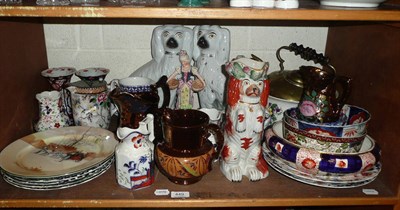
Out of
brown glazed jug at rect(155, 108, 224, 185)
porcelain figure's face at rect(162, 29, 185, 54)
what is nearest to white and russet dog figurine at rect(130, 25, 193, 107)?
porcelain figure's face at rect(162, 29, 185, 54)

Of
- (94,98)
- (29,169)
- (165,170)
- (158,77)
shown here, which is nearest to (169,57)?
(158,77)

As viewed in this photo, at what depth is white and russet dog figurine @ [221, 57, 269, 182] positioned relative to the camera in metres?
0.74

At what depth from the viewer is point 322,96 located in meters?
0.81

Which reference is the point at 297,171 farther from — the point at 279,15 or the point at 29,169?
the point at 29,169

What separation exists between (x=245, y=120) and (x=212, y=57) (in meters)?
0.25

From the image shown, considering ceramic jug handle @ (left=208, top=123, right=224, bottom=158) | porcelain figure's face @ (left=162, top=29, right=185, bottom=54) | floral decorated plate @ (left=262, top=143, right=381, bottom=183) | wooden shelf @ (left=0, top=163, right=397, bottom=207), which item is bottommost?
wooden shelf @ (left=0, top=163, right=397, bottom=207)

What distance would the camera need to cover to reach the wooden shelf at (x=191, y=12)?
0.64 meters

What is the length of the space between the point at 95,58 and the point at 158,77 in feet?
0.76

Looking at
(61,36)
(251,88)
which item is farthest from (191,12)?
(61,36)

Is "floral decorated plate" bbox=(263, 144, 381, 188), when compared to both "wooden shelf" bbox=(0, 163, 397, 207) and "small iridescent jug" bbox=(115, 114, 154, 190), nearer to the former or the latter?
"wooden shelf" bbox=(0, 163, 397, 207)

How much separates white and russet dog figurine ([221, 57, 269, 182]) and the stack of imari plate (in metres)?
0.27

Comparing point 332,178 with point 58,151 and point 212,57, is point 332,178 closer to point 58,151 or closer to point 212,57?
point 212,57

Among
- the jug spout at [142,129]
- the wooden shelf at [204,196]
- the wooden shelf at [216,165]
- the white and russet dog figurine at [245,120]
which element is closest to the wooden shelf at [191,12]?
the wooden shelf at [216,165]

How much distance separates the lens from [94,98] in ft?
3.01
